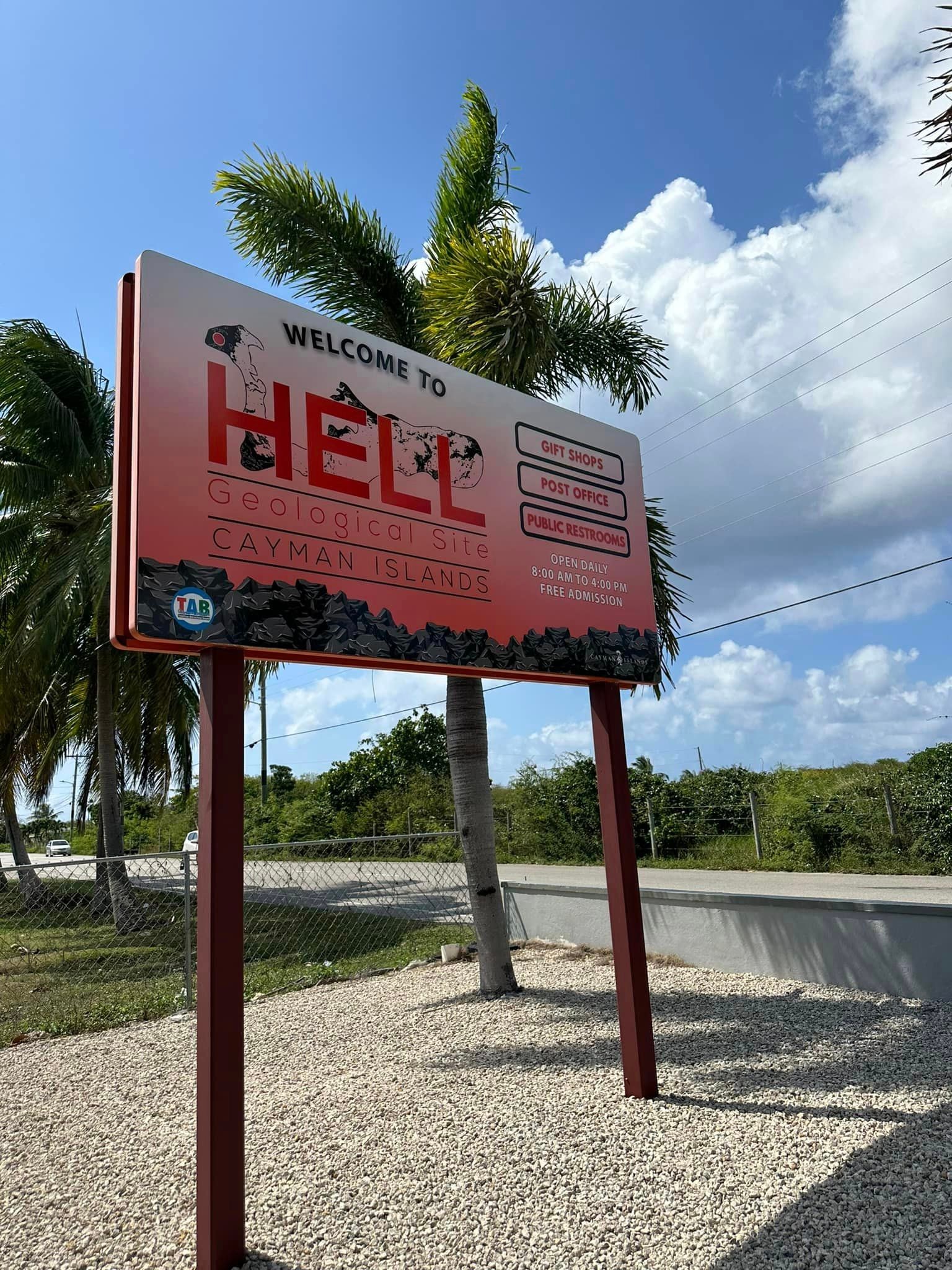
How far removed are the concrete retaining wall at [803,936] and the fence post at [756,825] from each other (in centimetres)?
910

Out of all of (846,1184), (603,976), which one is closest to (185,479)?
(846,1184)

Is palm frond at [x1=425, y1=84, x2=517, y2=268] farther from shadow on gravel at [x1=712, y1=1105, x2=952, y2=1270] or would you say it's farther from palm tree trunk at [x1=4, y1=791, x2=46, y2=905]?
palm tree trunk at [x1=4, y1=791, x2=46, y2=905]

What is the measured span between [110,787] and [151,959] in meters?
3.01

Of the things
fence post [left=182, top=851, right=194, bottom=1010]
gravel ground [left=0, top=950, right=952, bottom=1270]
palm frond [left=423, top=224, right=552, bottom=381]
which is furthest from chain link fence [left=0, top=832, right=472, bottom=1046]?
palm frond [left=423, top=224, right=552, bottom=381]

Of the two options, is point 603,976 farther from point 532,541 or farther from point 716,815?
point 716,815

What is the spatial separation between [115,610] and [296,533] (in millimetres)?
885

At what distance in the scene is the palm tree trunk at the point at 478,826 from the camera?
7078 mm

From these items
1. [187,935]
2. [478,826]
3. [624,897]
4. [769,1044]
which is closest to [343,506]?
[624,897]

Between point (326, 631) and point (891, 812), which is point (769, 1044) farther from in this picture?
point (891, 812)

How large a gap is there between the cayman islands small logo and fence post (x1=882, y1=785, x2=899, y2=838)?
47.0 ft

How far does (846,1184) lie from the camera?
3.36 m

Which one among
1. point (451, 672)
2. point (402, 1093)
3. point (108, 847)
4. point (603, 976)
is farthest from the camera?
point (108, 847)

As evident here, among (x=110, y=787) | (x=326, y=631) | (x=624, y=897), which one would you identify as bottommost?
(x=624, y=897)

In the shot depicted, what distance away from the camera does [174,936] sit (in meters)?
12.6
